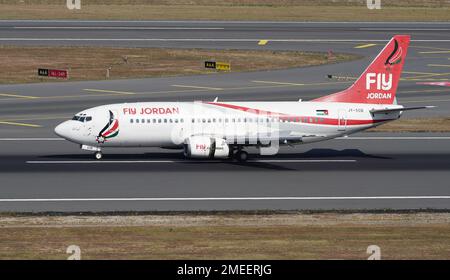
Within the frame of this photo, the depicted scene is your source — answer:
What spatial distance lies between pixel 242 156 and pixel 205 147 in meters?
3.22

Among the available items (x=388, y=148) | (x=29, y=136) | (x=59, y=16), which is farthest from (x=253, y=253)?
(x=59, y=16)

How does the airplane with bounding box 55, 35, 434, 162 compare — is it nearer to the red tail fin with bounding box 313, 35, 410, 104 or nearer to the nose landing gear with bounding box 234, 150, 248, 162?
the nose landing gear with bounding box 234, 150, 248, 162

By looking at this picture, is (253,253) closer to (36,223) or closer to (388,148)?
(36,223)

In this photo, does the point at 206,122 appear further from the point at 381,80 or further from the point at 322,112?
the point at 381,80

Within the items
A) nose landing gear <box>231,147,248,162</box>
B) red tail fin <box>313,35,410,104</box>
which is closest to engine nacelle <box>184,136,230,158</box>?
nose landing gear <box>231,147,248,162</box>

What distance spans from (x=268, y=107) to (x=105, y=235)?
73.7ft

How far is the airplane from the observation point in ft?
192

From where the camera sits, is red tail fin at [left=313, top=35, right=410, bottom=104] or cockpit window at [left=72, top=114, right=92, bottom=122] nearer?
cockpit window at [left=72, top=114, right=92, bottom=122]

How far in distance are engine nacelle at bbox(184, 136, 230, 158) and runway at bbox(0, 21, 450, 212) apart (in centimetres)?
80

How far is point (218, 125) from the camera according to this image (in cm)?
5866

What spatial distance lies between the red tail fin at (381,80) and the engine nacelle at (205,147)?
8486 mm

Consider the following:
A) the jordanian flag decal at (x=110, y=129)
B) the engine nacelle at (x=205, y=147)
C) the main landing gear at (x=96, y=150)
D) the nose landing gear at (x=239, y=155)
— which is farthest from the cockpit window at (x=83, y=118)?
the nose landing gear at (x=239, y=155)

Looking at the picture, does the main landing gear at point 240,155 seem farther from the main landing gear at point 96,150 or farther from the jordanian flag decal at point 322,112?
the main landing gear at point 96,150

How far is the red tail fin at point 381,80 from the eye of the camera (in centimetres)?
6069
